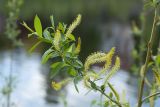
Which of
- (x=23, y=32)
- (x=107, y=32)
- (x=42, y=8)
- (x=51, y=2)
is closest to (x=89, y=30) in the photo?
(x=107, y=32)

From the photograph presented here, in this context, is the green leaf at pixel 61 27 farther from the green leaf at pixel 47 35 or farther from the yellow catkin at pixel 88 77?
the yellow catkin at pixel 88 77

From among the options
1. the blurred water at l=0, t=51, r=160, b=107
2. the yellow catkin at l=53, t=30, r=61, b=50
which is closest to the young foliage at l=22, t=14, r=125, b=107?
the yellow catkin at l=53, t=30, r=61, b=50

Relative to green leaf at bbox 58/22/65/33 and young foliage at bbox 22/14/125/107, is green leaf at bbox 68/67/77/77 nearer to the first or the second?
young foliage at bbox 22/14/125/107

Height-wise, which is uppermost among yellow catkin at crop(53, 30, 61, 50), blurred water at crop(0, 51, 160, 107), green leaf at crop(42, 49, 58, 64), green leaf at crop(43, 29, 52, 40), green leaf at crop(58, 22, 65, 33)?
blurred water at crop(0, 51, 160, 107)

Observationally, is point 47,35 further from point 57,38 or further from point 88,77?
point 88,77

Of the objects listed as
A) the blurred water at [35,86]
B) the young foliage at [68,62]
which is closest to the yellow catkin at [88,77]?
the young foliage at [68,62]

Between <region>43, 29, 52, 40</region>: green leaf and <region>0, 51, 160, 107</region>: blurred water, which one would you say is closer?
<region>43, 29, 52, 40</region>: green leaf

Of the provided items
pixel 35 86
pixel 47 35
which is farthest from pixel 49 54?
A: pixel 35 86

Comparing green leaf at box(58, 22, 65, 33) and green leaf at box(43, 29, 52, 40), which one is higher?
green leaf at box(58, 22, 65, 33)
